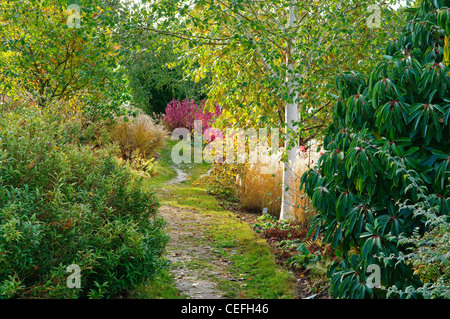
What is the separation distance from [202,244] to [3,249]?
3.19 metres

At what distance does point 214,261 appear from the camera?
4.66 metres

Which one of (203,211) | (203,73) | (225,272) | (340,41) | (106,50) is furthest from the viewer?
(203,211)

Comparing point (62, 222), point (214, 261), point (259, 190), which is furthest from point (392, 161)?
point (259, 190)

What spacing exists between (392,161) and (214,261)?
2.62 m

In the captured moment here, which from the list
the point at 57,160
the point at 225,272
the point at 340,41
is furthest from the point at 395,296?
the point at 340,41

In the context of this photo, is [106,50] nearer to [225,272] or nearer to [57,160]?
[57,160]

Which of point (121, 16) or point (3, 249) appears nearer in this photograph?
point (3, 249)

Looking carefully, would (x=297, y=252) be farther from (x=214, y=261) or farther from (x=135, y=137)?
(x=135, y=137)

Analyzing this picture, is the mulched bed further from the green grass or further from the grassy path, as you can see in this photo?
the green grass

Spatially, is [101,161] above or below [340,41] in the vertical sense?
below

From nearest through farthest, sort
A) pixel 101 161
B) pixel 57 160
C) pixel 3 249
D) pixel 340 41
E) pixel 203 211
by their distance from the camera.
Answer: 1. pixel 3 249
2. pixel 57 160
3. pixel 101 161
4. pixel 340 41
5. pixel 203 211

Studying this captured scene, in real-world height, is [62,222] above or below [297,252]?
above

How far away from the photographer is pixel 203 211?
726 centimetres

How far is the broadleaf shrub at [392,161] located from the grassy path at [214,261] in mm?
1095
